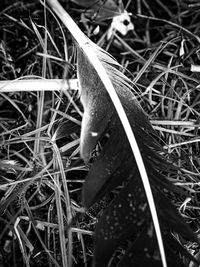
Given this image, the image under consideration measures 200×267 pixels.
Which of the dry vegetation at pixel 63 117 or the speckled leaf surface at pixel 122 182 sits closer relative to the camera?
the speckled leaf surface at pixel 122 182

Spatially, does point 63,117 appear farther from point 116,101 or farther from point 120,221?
point 120,221

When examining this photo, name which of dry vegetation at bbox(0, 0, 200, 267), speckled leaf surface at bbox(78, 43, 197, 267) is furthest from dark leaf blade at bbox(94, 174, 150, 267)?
dry vegetation at bbox(0, 0, 200, 267)

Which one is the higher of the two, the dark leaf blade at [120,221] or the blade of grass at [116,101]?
the blade of grass at [116,101]

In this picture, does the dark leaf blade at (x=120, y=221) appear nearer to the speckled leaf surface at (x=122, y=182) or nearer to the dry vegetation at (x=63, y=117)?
the speckled leaf surface at (x=122, y=182)

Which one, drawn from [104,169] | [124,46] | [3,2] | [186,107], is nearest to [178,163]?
[186,107]

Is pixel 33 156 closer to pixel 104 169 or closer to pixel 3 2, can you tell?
pixel 104 169

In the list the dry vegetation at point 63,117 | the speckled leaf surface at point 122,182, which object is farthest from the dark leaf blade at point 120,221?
the dry vegetation at point 63,117

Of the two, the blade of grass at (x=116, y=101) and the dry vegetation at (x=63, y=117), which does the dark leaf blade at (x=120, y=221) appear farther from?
the dry vegetation at (x=63, y=117)

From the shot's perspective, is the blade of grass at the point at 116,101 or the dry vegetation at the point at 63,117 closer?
the blade of grass at the point at 116,101

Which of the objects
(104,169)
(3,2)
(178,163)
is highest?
(3,2)

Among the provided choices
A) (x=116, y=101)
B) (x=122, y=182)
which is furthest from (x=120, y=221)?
(x=116, y=101)
